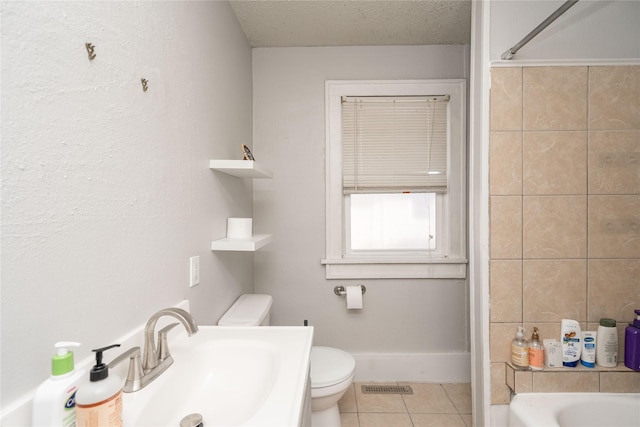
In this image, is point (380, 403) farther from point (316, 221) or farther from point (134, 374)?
point (134, 374)

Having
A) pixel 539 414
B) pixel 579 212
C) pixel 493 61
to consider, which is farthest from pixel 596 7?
pixel 539 414

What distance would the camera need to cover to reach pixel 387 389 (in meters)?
2.07

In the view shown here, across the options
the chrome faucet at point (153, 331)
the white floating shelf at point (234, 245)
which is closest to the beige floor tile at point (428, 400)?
the white floating shelf at point (234, 245)

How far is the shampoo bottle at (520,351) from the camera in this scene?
54.7 inches

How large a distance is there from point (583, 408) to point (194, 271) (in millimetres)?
1769

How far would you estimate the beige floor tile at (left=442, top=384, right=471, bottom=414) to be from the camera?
1887 mm

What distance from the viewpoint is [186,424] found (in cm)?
75

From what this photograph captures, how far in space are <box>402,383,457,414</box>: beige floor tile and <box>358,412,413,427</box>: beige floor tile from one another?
0.30ft

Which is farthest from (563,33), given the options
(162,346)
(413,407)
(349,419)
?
(349,419)

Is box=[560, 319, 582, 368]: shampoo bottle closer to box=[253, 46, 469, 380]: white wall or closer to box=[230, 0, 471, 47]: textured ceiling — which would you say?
box=[253, 46, 469, 380]: white wall

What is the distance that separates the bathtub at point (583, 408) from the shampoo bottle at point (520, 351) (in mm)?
132

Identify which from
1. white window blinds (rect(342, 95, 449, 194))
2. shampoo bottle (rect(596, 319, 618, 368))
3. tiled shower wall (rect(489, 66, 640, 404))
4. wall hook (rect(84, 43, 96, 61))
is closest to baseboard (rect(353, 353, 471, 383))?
tiled shower wall (rect(489, 66, 640, 404))

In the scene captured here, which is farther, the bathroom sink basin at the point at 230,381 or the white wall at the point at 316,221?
the white wall at the point at 316,221

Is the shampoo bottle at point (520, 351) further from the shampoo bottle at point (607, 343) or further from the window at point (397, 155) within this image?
the window at point (397, 155)
